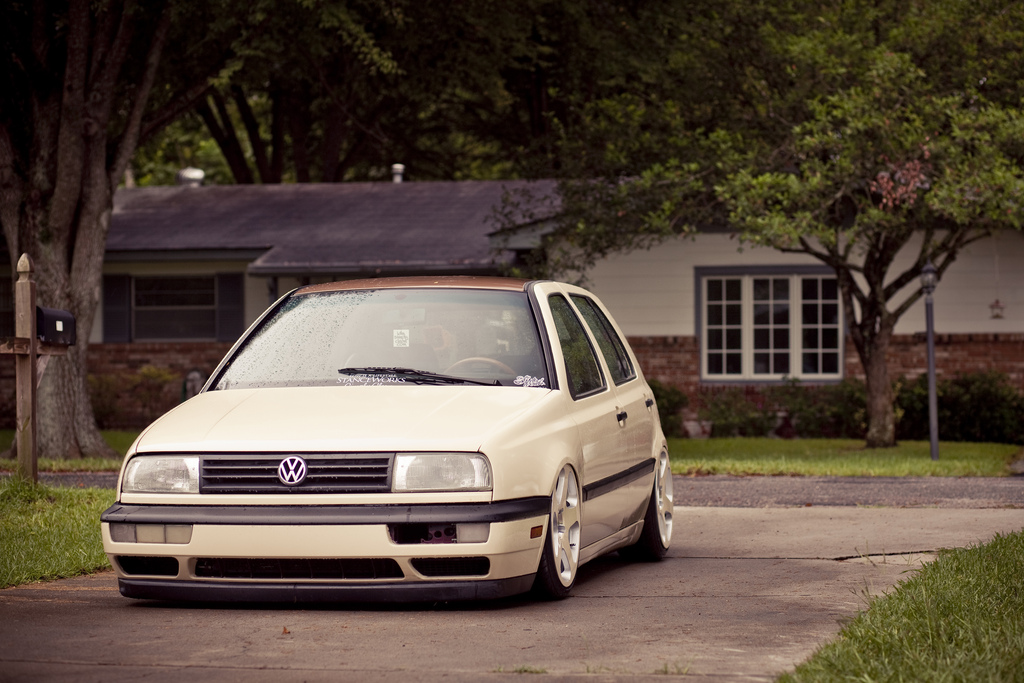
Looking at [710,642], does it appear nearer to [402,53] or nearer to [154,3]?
[154,3]

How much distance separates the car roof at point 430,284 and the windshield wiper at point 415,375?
686mm

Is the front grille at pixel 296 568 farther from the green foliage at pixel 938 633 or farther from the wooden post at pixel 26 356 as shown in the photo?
the wooden post at pixel 26 356

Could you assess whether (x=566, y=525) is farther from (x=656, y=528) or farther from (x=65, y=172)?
(x=65, y=172)

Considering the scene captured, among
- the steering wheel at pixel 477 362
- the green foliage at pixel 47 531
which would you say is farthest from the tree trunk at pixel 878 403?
the steering wheel at pixel 477 362

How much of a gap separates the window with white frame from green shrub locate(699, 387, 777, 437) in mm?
358

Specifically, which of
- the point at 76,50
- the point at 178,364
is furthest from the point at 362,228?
the point at 76,50

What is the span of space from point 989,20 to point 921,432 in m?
7.34

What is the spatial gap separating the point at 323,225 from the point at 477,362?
17920 mm

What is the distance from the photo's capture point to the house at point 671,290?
2252 centimetres

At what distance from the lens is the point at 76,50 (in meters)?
17.0

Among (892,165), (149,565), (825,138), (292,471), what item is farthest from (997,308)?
(149,565)

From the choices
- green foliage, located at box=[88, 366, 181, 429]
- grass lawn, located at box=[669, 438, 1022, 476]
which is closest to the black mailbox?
grass lawn, located at box=[669, 438, 1022, 476]

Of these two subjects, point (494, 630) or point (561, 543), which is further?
point (561, 543)

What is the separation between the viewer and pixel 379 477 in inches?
236
